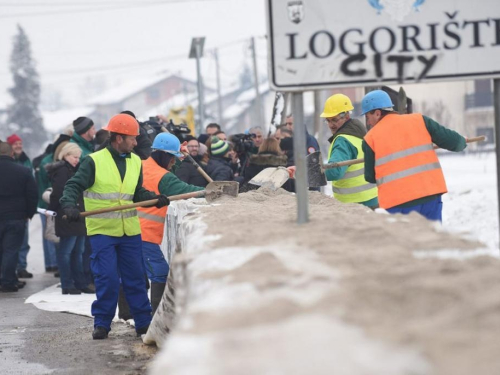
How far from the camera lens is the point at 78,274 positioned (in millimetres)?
13539

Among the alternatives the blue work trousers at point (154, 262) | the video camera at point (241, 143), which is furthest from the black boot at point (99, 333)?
the video camera at point (241, 143)

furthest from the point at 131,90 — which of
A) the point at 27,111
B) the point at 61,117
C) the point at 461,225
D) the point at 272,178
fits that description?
the point at 272,178

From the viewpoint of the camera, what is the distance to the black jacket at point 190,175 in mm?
12125

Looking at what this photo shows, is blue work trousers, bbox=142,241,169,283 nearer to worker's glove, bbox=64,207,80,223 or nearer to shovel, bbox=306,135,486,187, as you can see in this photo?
worker's glove, bbox=64,207,80,223

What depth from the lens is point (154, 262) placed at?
32.4ft

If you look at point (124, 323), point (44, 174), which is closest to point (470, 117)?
point (44, 174)

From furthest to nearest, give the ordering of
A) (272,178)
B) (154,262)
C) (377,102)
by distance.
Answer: (272,178)
(154,262)
(377,102)

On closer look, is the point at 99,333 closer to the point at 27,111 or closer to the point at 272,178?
the point at 272,178

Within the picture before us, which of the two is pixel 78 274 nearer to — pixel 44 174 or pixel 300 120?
pixel 44 174

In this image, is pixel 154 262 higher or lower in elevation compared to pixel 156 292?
higher

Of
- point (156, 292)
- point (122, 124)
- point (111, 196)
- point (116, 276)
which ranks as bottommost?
point (156, 292)

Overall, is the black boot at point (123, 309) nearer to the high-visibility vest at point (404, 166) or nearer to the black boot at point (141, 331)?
the black boot at point (141, 331)

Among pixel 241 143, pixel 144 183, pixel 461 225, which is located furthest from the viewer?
pixel 461 225

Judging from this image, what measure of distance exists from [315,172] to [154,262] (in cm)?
196
